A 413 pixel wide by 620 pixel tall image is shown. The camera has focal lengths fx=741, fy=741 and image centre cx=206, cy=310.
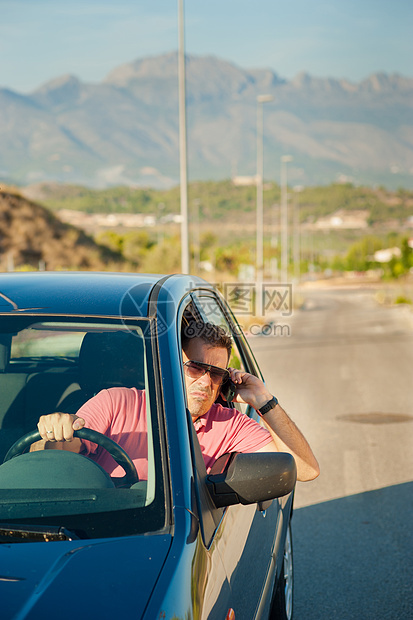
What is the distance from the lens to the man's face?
2539 millimetres

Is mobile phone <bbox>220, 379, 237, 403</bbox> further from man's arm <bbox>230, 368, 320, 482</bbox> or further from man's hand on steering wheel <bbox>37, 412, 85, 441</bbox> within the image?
man's hand on steering wheel <bbox>37, 412, 85, 441</bbox>

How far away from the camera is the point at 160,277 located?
9.27ft

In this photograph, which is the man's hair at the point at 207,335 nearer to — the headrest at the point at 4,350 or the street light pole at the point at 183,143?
the headrest at the point at 4,350

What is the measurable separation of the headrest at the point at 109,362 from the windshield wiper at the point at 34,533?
1.91ft

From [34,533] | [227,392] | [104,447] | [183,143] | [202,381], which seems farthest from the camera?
[183,143]

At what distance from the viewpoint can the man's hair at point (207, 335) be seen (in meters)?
2.74

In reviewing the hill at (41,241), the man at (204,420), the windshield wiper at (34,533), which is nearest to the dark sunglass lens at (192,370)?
the man at (204,420)

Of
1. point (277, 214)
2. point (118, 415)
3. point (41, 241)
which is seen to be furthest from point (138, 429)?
point (277, 214)

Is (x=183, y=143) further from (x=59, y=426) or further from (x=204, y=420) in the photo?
(x=59, y=426)

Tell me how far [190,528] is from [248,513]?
2.24 ft

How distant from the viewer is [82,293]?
96.3 inches

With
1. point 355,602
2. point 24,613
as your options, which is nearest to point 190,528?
point 24,613

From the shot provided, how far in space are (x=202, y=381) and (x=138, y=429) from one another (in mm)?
350

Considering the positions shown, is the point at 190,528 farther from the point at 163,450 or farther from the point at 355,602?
the point at 355,602
